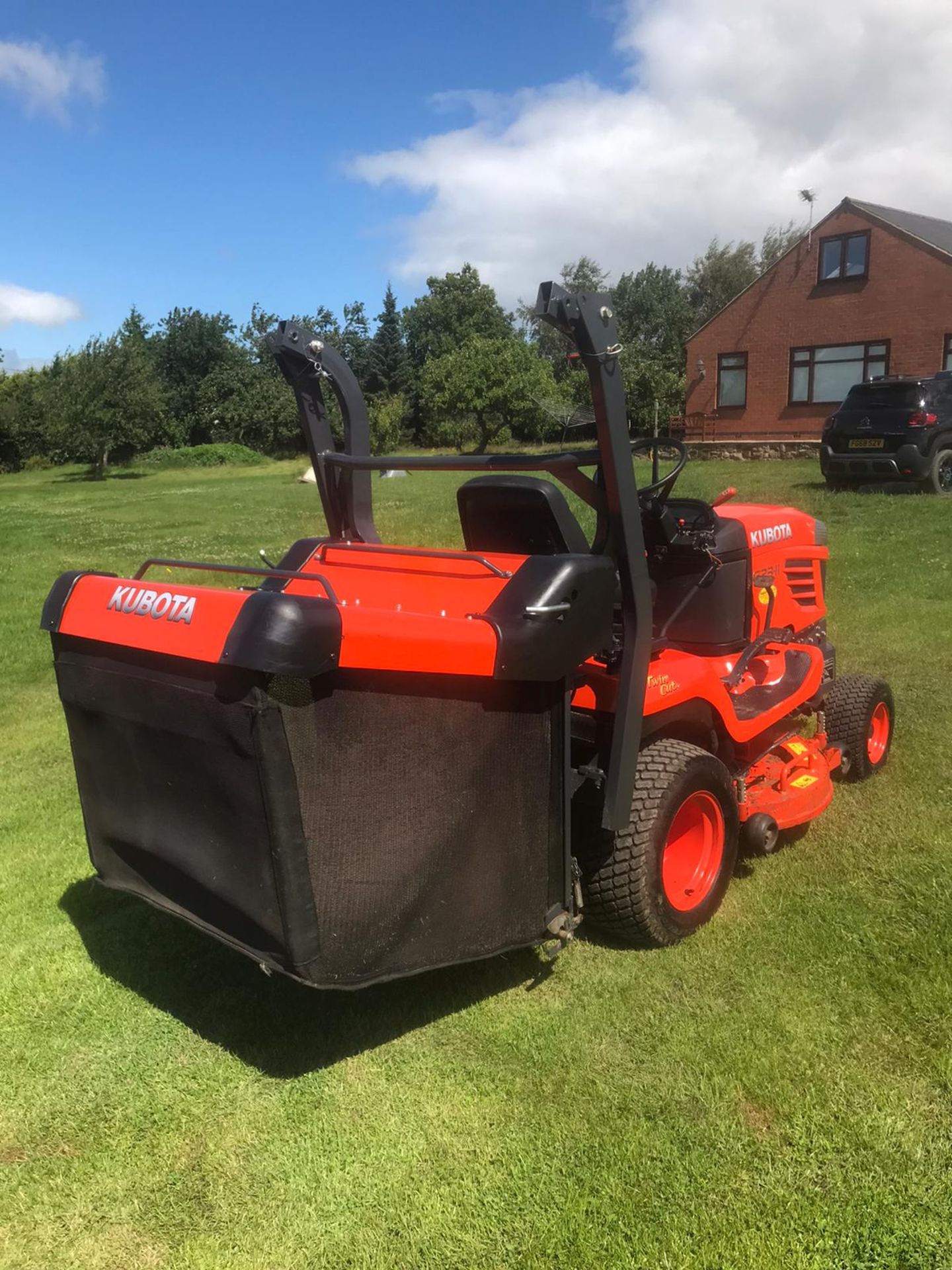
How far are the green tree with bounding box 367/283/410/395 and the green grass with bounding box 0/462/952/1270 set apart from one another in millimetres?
→ 58780

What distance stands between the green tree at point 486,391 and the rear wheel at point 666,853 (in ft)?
122

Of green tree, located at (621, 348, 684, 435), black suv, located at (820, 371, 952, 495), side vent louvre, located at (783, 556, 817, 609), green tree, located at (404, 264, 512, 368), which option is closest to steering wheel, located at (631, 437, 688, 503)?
side vent louvre, located at (783, 556, 817, 609)

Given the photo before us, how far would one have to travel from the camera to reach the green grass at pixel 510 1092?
7.88 ft

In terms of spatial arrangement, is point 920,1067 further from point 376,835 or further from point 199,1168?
point 199,1168

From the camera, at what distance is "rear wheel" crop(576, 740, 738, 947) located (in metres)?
3.29

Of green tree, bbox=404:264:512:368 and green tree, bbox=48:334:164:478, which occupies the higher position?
green tree, bbox=404:264:512:368

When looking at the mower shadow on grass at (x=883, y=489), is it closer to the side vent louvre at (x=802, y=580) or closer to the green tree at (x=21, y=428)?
the side vent louvre at (x=802, y=580)

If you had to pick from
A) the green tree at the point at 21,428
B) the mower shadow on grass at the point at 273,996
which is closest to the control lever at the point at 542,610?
the mower shadow on grass at the point at 273,996

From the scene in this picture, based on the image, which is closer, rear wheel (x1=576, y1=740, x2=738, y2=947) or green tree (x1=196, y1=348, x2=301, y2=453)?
rear wheel (x1=576, y1=740, x2=738, y2=947)

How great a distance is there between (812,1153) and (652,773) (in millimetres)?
1176

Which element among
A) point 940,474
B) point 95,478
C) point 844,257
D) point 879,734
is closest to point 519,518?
point 879,734

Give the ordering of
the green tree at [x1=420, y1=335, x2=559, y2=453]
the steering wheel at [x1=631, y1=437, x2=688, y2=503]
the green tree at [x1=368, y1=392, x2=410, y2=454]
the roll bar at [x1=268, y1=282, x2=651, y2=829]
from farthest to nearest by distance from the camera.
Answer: the green tree at [x1=420, y1=335, x2=559, y2=453], the green tree at [x1=368, y1=392, x2=410, y2=454], the steering wheel at [x1=631, y1=437, x2=688, y2=503], the roll bar at [x1=268, y1=282, x2=651, y2=829]

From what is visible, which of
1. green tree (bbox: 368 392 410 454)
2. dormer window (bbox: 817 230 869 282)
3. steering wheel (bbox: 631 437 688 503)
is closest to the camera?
steering wheel (bbox: 631 437 688 503)

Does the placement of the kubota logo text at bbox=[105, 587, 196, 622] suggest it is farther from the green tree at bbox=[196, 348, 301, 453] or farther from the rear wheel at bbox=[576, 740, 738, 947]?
the green tree at bbox=[196, 348, 301, 453]
